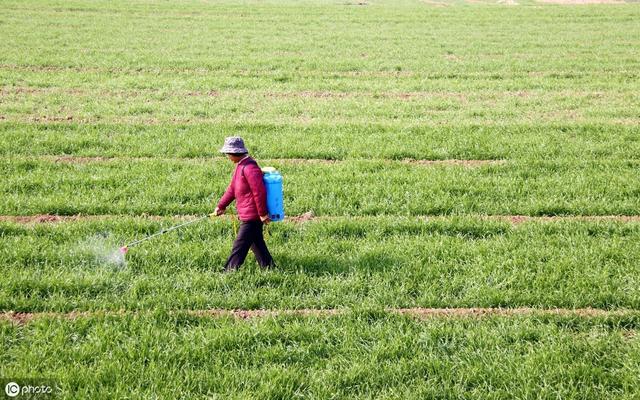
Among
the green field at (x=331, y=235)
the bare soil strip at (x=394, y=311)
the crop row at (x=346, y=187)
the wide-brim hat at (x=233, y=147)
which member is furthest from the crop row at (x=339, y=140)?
the bare soil strip at (x=394, y=311)

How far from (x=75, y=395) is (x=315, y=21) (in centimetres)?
2632

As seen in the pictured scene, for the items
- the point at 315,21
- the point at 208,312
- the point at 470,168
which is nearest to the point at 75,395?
the point at 208,312

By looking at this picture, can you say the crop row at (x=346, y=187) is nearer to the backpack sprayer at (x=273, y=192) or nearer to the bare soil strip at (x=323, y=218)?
the bare soil strip at (x=323, y=218)

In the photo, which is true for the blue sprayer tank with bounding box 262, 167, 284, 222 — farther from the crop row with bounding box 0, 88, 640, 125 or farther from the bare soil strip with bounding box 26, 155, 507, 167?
the crop row with bounding box 0, 88, 640, 125

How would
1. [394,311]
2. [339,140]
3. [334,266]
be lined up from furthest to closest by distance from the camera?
[339,140], [334,266], [394,311]

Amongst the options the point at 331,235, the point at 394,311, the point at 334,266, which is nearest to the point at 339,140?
the point at 331,235

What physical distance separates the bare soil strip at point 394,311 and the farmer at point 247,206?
756mm

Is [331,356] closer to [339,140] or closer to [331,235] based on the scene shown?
[331,235]

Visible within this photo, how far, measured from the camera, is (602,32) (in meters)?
25.9

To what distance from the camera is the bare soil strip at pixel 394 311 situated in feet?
18.9

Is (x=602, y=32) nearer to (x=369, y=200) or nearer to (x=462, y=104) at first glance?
(x=462, y=104)

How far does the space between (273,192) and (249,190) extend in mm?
270

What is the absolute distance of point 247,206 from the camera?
6512mm

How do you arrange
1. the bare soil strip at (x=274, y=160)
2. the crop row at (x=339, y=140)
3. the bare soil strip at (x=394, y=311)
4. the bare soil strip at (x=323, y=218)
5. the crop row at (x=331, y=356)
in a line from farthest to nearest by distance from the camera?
the crop row at (x=339, y=140) → the bare soil strip at (x=274, y=160) → the bare soil strip at (x=323, y=218) → the bare soil strip at (x=394, y=311) → the crop row at (x=331, y=356)
